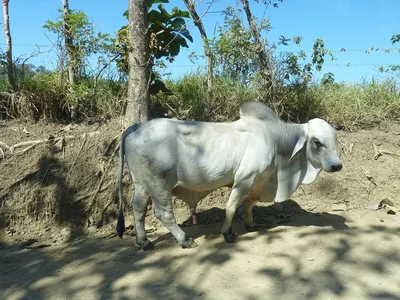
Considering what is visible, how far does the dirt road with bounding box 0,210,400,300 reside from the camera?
315 cm

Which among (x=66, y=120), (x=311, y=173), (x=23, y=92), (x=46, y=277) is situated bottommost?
(x=46, y=277)

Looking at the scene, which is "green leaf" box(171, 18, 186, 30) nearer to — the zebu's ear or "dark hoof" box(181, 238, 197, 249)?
the zebu's ear

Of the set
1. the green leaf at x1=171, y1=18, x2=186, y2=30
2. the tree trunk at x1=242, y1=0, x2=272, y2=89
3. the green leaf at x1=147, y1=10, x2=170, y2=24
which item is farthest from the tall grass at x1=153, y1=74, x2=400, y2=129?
the green leaf at x1=147, y1=10, x2=170, y2=24

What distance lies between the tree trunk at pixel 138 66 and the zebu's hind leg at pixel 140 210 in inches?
55.5

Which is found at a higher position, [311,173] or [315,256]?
[311,173]

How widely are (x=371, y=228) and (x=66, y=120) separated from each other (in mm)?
4055

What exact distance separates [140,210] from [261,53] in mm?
3068

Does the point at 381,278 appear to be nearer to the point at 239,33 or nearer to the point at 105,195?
the point at 105,195

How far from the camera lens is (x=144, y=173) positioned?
3695 mm

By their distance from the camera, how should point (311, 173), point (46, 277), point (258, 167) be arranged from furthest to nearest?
point (311, 173) → point (258, 167) → point (46, 277)

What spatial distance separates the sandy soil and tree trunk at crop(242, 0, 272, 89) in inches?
50.6

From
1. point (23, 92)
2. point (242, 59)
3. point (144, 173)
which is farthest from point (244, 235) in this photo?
point (23, 92)

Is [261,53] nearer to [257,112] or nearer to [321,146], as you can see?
[257,112]

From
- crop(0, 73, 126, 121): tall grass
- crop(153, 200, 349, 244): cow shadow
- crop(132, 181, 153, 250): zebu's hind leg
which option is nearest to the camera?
crop(132, 181, 153, 250): zebu's hind leg
